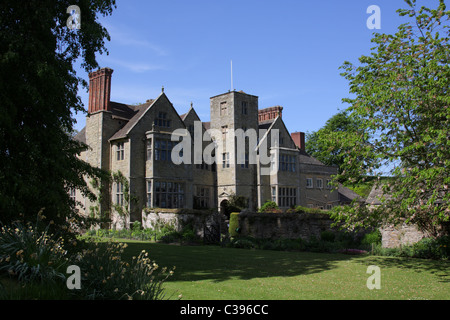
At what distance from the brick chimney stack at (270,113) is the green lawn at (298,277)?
2673 cm

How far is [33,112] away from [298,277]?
9506 mm

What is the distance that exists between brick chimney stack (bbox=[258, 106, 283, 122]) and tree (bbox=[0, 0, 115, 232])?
105ft

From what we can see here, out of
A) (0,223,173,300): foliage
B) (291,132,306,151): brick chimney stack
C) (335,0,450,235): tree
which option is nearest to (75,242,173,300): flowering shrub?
(0,223,173,300): foliage

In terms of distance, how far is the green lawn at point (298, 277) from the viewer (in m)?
9.61

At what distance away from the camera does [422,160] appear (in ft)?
48.7

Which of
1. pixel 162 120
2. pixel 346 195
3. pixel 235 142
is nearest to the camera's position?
pixel 162 120

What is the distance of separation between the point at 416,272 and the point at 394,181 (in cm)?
332

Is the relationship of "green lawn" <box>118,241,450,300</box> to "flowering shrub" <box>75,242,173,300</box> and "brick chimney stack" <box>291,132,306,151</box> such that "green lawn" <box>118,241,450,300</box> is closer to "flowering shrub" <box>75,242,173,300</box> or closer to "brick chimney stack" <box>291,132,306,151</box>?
"flowering shrub" <box>75,242,173,300</box>

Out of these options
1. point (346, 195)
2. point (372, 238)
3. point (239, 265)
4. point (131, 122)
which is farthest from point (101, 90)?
point (346, 195)

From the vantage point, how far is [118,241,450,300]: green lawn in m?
9.61

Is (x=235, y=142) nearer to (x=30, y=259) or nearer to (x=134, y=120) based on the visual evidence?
(x=134, y=120)

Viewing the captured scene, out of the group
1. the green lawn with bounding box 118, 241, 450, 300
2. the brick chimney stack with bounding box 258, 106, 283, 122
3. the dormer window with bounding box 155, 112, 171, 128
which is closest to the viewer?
the green lawn with bounding box 118, 241, 450, 300

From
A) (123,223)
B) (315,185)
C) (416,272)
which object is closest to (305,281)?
(416,272)

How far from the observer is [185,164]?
3334 cm
